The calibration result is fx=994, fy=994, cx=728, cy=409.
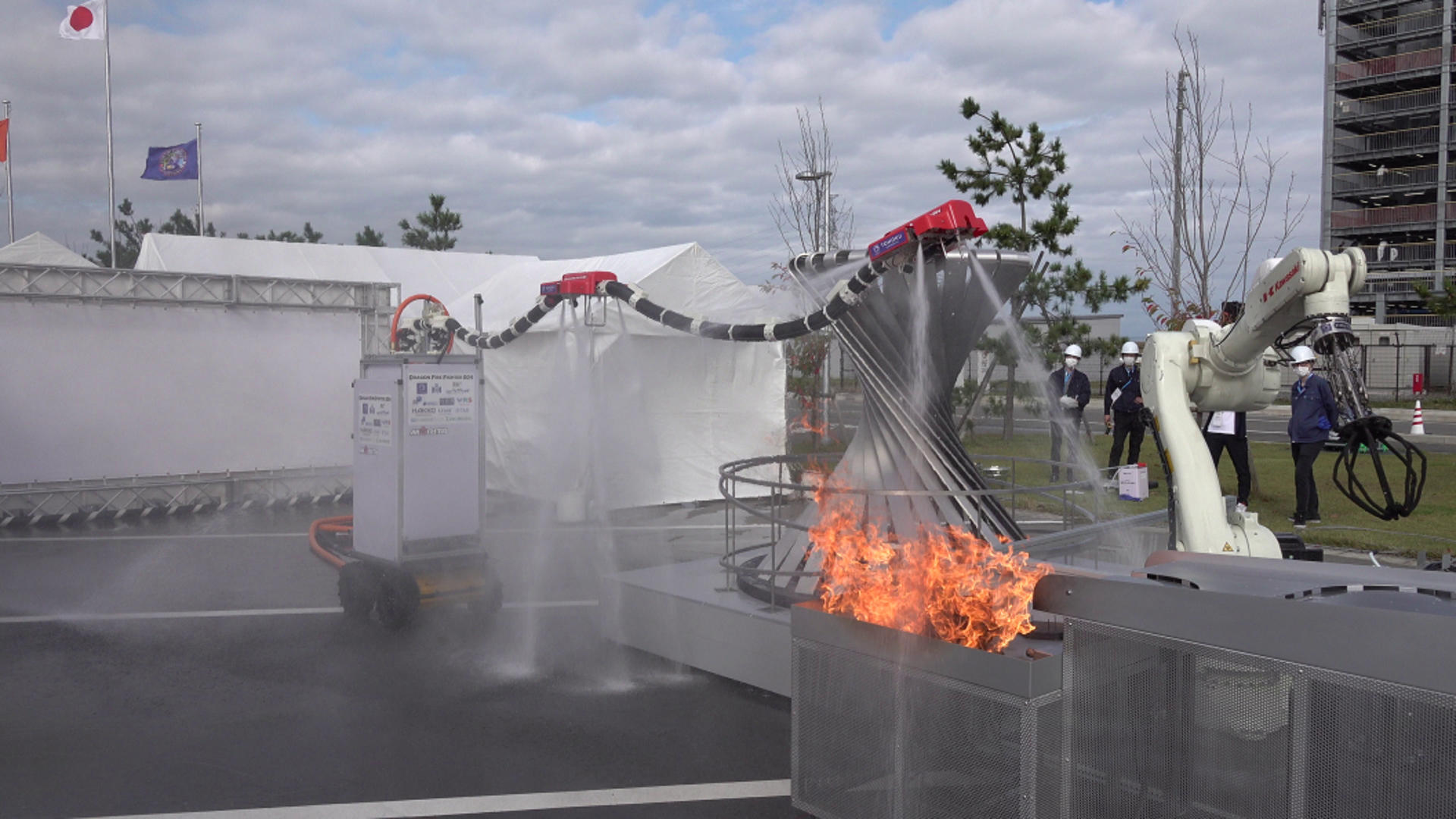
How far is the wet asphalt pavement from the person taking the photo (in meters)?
5.02

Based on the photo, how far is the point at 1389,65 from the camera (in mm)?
51938

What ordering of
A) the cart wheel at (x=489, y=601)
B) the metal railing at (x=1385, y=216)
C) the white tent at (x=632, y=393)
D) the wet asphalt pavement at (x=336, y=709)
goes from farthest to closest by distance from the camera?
the metal railing at (x=1385, y=216) < the white tent at (x=632, y=393) < the cart wheel at (x=489, y=601) < the wet asphalt pavement at (x=336, y=709)

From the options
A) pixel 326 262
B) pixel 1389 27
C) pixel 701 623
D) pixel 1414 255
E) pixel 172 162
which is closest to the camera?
pixel 701 623

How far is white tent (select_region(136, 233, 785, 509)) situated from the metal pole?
20.1 feet

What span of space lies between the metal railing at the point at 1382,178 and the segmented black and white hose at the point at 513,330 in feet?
167

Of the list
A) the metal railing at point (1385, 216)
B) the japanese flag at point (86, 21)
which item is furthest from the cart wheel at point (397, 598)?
the metal railing at point (1385, 216)

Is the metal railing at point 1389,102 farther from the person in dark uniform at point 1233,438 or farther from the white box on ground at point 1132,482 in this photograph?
the white box on ground at point 1132,482

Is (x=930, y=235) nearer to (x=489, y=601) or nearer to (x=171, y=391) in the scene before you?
(x=489, y=601)

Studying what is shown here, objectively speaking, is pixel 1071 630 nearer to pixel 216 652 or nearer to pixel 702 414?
pixel 216 652

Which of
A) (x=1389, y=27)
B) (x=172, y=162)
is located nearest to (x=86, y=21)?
(x=172, y=162)

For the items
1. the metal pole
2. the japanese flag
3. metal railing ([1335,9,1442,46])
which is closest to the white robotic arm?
the metal pole

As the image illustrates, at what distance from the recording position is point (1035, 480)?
15.5m

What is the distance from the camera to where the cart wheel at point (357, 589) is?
808cm

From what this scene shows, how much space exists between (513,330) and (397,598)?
16.4 feet
